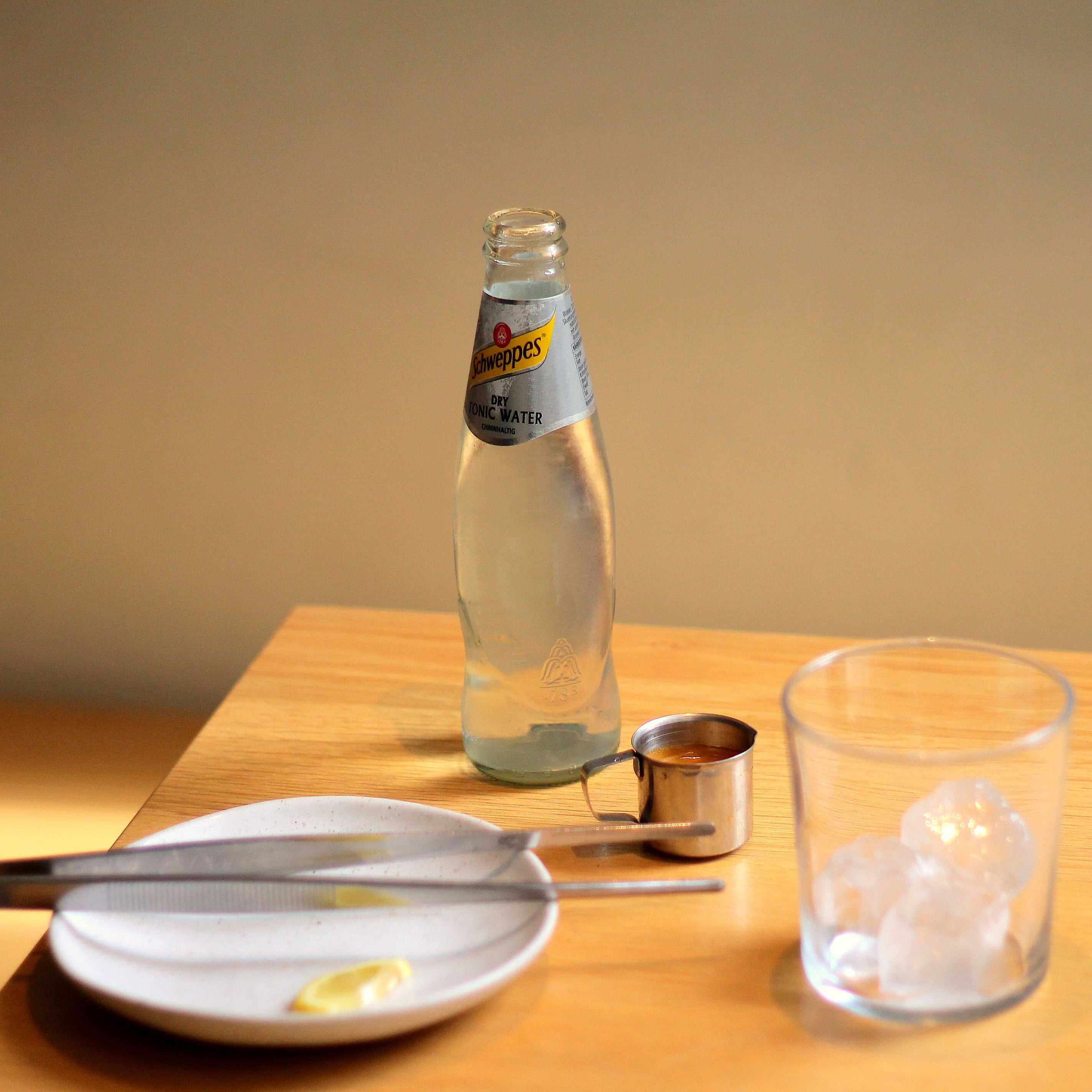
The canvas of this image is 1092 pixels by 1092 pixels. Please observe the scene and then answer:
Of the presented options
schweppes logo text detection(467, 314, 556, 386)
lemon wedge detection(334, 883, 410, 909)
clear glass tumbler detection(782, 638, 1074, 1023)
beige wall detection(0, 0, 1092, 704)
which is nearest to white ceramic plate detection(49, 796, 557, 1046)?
lemon wedge detection(334, 883, 410, 909)

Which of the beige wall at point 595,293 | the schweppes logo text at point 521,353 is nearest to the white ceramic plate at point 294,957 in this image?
the schweppes logo text at point 521,353

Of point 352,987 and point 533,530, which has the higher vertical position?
point 533,530

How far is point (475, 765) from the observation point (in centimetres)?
71

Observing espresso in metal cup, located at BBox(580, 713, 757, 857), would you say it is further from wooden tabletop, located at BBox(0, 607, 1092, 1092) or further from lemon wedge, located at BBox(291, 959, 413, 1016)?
lemon wedge, located at BBox(291, 959, 413, 1016)

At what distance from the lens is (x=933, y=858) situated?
47 cm

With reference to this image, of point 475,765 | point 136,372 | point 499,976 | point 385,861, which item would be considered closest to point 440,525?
point 136,372

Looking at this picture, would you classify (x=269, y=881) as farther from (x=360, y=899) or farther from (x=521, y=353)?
(x=521, y=353)

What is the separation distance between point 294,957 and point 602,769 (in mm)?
Result: 197

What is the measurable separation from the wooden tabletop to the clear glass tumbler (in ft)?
0.06

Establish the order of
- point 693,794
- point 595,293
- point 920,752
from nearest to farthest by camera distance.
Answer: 1. point 920,752
2. point 693,794
3. point 595,293

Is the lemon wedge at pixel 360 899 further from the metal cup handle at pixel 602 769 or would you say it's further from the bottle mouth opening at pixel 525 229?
the bottle mouth opening at pixel 525 229

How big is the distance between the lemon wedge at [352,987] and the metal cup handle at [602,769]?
150mm

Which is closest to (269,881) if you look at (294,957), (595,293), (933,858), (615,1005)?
(294,957)

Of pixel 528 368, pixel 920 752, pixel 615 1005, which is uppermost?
pixel 528 368
